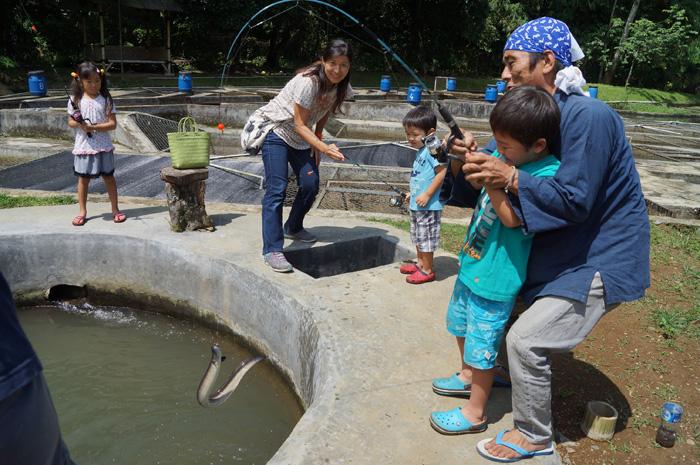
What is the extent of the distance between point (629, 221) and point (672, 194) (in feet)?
21.5

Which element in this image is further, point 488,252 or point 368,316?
point 368,316

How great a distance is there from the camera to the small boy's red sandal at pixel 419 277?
150 inches

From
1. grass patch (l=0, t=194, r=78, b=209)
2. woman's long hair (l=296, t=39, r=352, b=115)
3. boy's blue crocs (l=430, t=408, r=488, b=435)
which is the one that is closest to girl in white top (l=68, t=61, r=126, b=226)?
grass patch (l=0, t=194, r=78, b=209)

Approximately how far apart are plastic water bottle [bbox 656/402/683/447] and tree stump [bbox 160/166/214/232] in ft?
11.9

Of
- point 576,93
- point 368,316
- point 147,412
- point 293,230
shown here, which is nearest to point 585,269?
point 576,93

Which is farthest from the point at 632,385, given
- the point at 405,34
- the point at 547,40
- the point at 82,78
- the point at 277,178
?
the point at 405,34

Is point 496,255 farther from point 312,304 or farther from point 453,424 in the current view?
point 312,304

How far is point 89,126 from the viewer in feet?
15.6

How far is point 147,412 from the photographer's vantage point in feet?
10.9

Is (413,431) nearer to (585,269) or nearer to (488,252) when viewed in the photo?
(488,252)

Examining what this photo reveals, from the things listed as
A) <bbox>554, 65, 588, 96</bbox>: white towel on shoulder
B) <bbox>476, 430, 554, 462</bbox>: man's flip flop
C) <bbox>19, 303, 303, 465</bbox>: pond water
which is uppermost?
<bbox>554, 65, 588, 96</bbox>: white towel on shoulder

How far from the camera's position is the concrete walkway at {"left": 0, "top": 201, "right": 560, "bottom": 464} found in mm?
2291

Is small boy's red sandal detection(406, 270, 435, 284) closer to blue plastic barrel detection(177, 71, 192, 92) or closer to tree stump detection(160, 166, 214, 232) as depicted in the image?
tree stump detection(160, 166, 214, 232)

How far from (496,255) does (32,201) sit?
5.43 m
